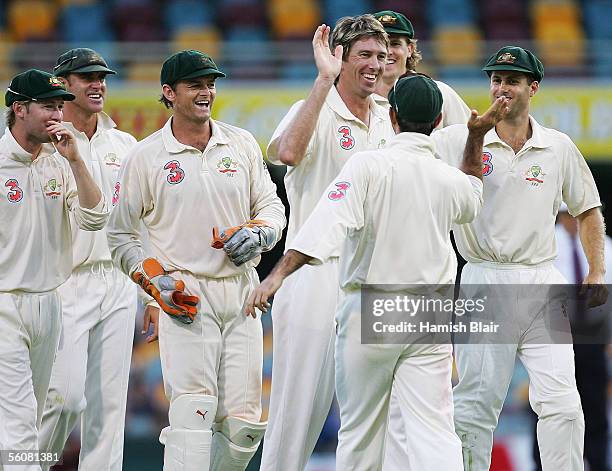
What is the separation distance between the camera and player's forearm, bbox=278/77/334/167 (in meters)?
5.81

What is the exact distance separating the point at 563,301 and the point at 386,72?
157 centimetres

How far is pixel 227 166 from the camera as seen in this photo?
586 cm

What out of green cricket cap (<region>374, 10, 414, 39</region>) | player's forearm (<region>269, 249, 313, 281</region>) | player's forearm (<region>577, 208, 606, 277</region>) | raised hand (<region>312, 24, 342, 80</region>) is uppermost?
green cricket cap (<region>374, 10, 414, 39</region>)

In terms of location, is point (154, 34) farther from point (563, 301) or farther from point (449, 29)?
point (563, 301)

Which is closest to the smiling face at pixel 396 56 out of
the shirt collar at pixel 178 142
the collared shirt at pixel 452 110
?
the collared shirt at pixel 452 110

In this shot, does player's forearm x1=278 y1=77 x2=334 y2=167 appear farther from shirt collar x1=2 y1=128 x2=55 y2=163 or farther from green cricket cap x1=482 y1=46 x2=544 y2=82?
shirt collar x1=2 y1=128 x2=55 y2=163

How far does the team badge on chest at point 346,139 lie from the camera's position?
6027 mm

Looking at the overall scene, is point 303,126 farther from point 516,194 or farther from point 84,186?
point 516,194

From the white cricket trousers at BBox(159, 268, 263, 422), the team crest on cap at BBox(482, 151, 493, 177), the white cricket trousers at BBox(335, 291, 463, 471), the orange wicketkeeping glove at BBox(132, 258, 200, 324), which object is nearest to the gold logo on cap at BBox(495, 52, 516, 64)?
the team crest on cap at BBox(482, 151, 493, 177)

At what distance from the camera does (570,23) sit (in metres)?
15.2

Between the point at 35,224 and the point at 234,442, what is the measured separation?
144cm

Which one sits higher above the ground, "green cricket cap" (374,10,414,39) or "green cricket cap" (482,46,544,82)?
"green cricket cap" (374,10,414,39)

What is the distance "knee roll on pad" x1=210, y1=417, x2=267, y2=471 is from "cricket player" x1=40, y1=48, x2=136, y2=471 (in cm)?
73

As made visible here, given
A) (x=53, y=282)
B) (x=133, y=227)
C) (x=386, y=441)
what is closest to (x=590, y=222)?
(x=386, y=441)
